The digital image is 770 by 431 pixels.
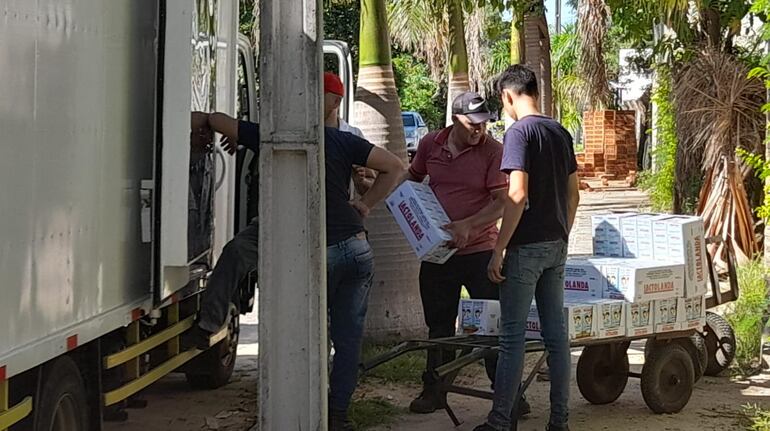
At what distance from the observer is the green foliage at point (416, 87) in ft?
147

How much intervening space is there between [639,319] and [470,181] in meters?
1.33

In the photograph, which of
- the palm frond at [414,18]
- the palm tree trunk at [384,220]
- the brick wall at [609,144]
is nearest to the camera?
the palm tree trunk at [384,220]

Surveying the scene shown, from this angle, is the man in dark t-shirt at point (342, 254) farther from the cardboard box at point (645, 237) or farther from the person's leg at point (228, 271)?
the cardboard box at point (645, 237)

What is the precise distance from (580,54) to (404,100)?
1761cm

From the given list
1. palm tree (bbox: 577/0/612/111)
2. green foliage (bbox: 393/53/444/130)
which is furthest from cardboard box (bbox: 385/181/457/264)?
green foliage (bbox: 393/53/444/130)

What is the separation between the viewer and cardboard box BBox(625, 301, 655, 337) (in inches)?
274

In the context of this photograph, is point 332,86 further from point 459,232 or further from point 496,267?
point 496,267

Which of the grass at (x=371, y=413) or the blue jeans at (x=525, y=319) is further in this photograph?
the grass at (x=371, y=413)

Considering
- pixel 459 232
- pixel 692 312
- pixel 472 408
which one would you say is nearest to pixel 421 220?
pixel 459 232

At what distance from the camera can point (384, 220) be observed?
9633 mm

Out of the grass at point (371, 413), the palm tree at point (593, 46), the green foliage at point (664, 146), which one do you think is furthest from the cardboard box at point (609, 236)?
the palm tree at point (593, 46)

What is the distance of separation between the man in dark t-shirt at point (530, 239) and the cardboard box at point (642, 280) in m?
0.63

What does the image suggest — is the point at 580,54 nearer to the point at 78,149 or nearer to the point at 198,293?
the point at 198,293

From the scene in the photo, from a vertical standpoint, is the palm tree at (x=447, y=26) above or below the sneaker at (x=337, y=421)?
above
